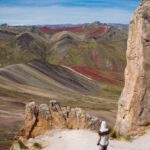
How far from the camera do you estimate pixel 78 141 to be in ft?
77.2

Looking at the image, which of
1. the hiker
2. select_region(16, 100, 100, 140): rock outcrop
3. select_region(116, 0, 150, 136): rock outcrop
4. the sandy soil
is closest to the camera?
the hiker

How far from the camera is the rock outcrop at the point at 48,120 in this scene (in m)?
26.0

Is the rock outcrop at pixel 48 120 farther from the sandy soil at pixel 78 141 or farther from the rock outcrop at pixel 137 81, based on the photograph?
the rock outcrop at pixel 137 81

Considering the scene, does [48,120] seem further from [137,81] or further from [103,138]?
[103,138]

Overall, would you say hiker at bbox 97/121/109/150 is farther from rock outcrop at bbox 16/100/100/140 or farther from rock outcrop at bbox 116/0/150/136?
rock outcrop at bbox 16/100/100/140

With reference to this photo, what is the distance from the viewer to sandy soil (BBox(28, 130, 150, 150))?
73.6 feet

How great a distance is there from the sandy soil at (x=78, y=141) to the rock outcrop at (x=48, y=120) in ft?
1.91

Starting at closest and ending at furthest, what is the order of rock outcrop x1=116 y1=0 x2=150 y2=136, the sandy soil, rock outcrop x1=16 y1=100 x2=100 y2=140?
the sandy soil, rock outcrop x1=116 y1=0 x2=150 y2=136, rock outcrop x1=16 y1=100 x2=100 y2=140

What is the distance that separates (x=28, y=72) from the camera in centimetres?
12094

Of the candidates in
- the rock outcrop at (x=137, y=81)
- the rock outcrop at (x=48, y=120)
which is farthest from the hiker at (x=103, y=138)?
the rock outcrop at (x=48, y=120)

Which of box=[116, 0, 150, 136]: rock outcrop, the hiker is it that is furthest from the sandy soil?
the hiker

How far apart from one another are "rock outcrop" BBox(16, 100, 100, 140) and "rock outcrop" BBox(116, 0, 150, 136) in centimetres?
182

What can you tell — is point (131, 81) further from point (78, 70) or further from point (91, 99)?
point (78, 70)

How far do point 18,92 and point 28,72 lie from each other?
21.0 m
